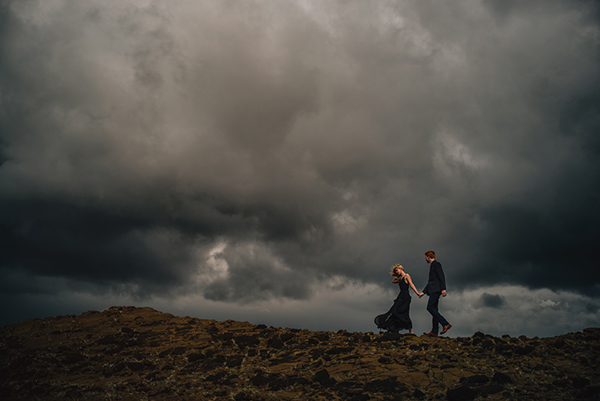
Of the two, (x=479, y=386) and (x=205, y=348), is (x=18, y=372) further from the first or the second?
(x=479, y=386)

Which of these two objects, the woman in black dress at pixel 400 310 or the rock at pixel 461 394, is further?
the woman in black dress at pixel 400 310

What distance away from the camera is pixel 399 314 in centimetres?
1493

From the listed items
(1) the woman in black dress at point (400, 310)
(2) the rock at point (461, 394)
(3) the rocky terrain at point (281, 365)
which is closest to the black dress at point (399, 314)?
Answer: (1) the woman in black dress at point (400, 310)

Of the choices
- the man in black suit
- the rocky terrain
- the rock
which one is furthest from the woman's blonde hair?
the rock

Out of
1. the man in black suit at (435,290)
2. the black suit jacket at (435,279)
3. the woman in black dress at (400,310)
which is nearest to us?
the man in black suit at (435,290)

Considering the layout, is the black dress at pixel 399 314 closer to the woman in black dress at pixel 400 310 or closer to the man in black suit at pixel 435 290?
the woman in black dress at pixel 400 310

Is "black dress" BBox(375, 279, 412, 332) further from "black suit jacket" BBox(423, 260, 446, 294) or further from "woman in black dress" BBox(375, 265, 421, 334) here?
"black suit jacket" BBox(423, 260, 446, 294)

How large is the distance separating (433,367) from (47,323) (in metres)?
16.4

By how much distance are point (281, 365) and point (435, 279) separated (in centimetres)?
687

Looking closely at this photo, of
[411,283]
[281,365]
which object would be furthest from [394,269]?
[281,365]

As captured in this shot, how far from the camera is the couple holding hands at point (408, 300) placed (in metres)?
13.9

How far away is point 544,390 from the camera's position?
28.6 feet

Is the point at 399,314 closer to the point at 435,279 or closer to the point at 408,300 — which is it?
the point at 408,300

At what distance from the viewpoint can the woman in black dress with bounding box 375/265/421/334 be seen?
14.9 m
